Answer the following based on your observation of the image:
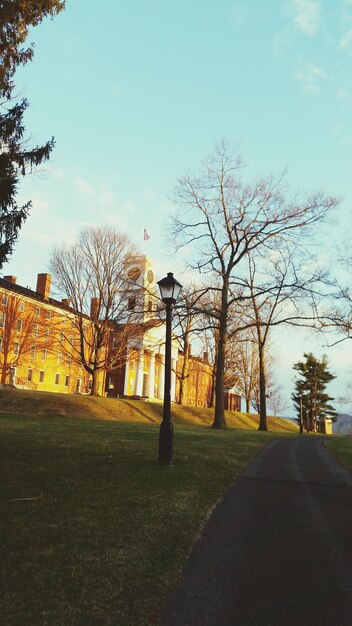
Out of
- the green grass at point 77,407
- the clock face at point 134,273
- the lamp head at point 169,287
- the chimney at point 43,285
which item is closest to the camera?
the lamp head at point 169,287

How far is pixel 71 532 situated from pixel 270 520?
3099 millimetres

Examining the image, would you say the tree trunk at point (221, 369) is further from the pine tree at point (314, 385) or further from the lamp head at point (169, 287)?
the pine tree at point (314, 385)

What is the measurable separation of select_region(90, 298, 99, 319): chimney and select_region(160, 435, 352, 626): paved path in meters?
31.7

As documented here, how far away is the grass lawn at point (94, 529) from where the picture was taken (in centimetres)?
396

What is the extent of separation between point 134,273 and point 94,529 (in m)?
33.7

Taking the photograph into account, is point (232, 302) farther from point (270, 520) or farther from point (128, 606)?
point (128, 606)

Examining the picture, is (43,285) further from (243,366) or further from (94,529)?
(94,529)

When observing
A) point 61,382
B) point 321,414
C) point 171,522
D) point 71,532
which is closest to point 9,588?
point 71,532

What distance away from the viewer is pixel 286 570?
198 inches

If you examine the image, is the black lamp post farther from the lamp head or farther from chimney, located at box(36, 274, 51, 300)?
chimney, located at box(36, 274, 51, 300)

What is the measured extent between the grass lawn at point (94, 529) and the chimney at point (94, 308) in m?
28.8

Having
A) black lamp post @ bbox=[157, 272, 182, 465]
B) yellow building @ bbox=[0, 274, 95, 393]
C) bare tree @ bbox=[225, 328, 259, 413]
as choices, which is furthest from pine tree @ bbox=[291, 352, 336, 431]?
black lamp post @ bbox=[157, 272, 182, 465]

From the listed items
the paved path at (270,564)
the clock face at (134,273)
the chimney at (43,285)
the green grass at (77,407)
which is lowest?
the paved path at (270,564)

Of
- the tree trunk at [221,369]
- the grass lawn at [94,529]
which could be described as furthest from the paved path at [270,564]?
the tree trunk at [221,369]
